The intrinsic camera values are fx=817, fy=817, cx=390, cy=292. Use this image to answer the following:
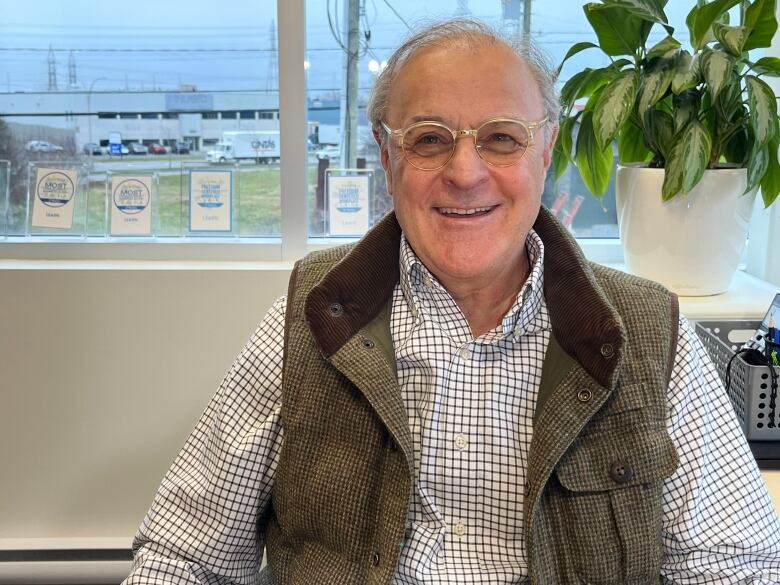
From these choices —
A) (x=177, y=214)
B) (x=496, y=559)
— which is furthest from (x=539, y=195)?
(x=177, y=214)

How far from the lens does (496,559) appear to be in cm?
132

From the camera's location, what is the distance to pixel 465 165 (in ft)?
4.39

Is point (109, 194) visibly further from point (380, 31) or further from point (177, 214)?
point (380, 31)

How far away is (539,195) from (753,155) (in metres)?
0.97

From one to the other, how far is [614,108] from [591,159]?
0.26m

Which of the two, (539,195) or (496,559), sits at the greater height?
(539,195)

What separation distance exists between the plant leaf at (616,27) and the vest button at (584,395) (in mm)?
1217

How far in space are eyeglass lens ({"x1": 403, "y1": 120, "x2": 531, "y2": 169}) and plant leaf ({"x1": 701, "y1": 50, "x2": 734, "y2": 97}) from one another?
2.84ft

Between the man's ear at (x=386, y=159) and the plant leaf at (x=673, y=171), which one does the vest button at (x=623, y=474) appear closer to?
the man's ear at (x=386, y=159)

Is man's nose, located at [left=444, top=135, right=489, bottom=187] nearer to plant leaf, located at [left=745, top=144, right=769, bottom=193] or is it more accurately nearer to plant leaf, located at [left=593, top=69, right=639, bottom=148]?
plant leaf, located at [left=593, top=69, right=639, bottom=148]

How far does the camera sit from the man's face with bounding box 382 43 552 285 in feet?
4.42

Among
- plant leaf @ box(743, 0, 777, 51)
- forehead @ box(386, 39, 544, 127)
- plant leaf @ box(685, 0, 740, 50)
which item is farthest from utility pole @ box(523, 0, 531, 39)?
forehead @ box(386, 39, 544, 127)

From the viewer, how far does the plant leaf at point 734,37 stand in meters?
2.02

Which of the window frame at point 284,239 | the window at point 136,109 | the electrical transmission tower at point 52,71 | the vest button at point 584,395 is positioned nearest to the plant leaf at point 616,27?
the window frame at point 284,239
